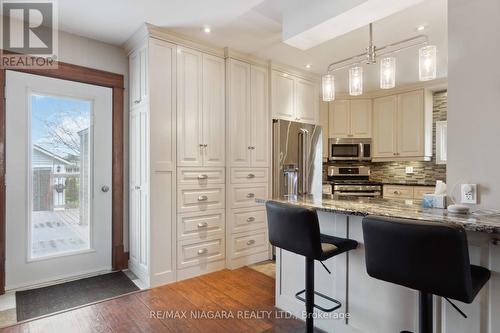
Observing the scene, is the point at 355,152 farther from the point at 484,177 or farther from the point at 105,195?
the point at 105,195

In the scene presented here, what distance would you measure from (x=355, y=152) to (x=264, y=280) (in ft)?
10.5

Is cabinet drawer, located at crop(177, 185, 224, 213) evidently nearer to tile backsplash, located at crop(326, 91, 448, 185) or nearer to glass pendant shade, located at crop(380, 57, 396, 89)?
glass pendant shade, located at crop(380, 57, 396, 89)

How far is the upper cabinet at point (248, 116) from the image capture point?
3355 mm

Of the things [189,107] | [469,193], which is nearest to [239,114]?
[189,107]

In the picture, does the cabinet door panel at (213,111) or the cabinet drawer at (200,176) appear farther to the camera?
the cabinet door panel at (213,111)

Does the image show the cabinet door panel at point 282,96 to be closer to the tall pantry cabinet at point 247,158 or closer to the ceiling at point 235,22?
the tall pantry cabinet at point 247,158

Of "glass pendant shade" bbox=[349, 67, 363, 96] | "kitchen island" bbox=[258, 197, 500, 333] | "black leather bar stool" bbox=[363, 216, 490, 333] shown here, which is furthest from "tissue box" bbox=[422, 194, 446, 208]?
"glass pendant shade" bbox=[349, 67, 363, 96]


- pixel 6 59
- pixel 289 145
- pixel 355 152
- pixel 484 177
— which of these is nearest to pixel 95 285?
pixel 6 59

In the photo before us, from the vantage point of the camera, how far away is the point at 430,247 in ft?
3.78

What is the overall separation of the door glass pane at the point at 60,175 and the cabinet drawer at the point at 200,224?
3.40 ft

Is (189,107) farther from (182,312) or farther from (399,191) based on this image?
(399,191)

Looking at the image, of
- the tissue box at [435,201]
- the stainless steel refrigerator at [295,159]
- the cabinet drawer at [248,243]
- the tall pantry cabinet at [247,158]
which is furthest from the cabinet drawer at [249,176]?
the tissue box at [435,201]

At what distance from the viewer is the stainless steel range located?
5086mm

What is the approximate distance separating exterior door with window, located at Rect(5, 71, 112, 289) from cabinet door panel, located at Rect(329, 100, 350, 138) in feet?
12.3
